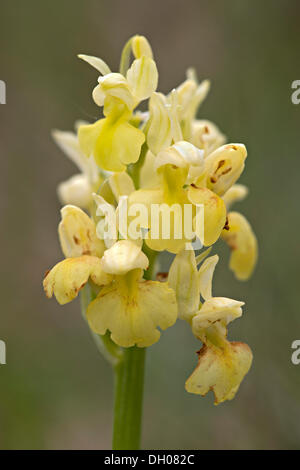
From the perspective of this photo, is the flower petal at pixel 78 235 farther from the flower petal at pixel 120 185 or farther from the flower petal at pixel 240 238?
the flower petal at pixel 240 238

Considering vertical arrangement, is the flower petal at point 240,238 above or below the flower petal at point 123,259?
above

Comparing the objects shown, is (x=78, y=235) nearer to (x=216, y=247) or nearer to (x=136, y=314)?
(x=136, y=314)

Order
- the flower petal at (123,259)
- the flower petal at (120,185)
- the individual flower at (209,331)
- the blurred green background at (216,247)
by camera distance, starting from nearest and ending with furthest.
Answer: the flower petal at (123,259) → the individual flower at (209,331) → the flower petal at (120,185) → the blurred green background at (216,247)

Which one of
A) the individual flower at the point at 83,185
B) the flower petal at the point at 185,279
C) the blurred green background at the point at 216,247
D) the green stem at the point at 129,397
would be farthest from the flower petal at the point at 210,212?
the blurred green background at the point at 216,247

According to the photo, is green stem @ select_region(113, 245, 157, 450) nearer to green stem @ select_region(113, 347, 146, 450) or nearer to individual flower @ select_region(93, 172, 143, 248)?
green stem @ select_region(113, 347, 146, 450)

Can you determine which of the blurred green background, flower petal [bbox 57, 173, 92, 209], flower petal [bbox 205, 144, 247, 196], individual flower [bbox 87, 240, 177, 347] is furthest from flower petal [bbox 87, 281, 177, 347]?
the blurred green background

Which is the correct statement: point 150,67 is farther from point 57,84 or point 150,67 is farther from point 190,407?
point 57,84
